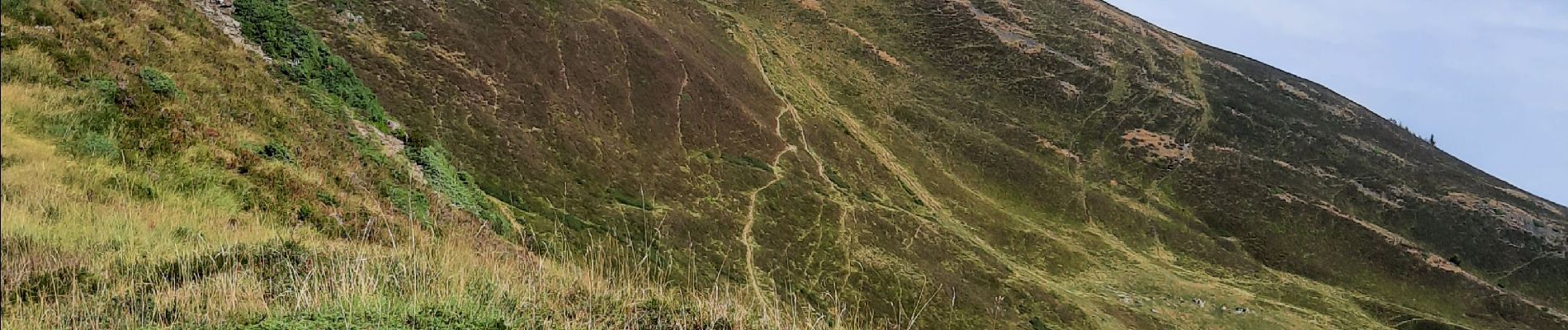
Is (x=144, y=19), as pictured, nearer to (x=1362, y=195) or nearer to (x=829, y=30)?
(x=829, y=30)

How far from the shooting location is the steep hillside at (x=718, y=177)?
221 inches

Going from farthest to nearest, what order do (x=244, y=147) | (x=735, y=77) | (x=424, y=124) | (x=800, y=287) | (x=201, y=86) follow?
(x=735, y=77) → (x=800, y=287) → (x=424, y=124) → (x=201, y=86) → (x=244, y=147)

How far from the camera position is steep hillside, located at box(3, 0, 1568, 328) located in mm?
5617

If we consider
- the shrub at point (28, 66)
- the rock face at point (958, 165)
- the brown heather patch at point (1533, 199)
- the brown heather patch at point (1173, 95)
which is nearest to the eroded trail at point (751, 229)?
the rock face at point (958, 165)

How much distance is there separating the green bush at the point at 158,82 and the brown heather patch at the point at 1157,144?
209 ft

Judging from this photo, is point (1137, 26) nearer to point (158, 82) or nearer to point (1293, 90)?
point (1293, 90)

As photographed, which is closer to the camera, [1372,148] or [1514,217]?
[1514,217]

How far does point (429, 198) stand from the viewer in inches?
516

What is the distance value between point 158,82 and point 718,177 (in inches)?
830

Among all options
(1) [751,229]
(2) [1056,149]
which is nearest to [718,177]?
(1) [751,229]

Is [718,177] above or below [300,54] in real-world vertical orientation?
below

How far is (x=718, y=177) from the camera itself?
29.6 meters

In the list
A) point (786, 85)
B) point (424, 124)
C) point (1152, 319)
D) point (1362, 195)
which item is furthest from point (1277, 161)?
point (424, 124)

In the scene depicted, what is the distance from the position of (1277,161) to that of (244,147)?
73615 millimetres
